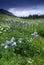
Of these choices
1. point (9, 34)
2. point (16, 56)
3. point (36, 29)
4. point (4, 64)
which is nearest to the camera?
point (4, 64)

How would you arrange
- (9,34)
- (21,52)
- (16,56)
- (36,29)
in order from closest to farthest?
1. (16,56)
2. (21,52)
3. (9,34)
4. (36,29)

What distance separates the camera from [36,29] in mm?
12125

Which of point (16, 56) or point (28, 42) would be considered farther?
point (28, 42)

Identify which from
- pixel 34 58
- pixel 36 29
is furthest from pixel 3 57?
pixel 36 29

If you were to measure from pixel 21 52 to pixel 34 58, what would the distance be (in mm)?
592

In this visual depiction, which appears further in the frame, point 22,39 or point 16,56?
point 22,39

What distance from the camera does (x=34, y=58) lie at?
816 centimetres

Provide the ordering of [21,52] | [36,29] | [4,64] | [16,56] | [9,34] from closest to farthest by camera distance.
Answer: [4,64], [16,56], [21,52], [9,34], [36,29]

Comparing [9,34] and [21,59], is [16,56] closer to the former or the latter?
[21,59]

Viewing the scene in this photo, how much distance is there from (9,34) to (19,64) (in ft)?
6.83

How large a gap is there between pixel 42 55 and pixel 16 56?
773 mm

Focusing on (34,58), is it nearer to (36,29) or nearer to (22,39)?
(22,39)

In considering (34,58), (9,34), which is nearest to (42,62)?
(34,58)

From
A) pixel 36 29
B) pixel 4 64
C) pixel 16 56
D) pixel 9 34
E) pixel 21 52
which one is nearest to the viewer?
pixel 4 64
